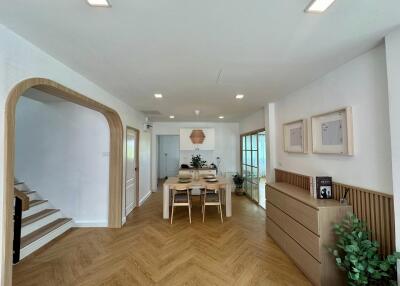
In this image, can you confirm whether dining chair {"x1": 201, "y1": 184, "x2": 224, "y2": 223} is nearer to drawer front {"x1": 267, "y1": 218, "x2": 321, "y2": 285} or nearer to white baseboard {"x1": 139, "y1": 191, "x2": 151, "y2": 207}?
drawer front {"x1": 267, "y1": 218, "x2": 321, "y2": 285}

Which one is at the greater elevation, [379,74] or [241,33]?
[241,33]

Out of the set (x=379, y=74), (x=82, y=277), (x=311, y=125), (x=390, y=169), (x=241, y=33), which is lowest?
(x=82, y=277)

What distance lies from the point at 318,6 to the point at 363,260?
207cm

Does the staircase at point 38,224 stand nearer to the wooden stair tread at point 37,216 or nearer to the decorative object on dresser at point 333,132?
the wooden stair tread at point 37,216

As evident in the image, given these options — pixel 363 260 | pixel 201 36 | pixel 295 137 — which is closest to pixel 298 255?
pixel 363 260

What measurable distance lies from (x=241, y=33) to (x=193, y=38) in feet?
1.35

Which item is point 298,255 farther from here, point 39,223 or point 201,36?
point 39,223

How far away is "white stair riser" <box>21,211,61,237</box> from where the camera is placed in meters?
2.99

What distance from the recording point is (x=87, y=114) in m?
3.81

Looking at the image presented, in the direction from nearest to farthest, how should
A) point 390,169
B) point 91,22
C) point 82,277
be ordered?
1. point 91,22
2. point 390,169
3. point 82,277

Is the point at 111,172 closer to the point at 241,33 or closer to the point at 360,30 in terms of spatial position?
the point at 241,33

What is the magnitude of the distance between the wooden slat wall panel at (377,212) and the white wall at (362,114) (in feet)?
0.26

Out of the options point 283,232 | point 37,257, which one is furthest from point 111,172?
point 283,232

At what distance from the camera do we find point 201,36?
5.49 feet
